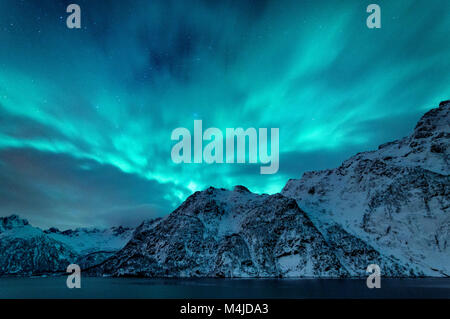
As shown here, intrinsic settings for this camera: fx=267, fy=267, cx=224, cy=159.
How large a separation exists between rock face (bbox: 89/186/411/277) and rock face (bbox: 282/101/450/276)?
12.5 m

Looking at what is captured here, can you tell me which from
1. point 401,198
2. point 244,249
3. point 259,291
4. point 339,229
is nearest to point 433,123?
point 401,198

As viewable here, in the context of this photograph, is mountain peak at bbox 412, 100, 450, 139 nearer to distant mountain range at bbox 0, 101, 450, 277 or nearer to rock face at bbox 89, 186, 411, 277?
distant mountain range at bbox 0, 101, 450, 277

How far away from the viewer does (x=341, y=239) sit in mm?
141750

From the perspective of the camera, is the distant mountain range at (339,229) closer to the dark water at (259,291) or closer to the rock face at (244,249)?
the rock face at (244,249)

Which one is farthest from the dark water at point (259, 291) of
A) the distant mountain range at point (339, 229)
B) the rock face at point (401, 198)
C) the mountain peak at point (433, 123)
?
the mountain peak at point (433, 123)

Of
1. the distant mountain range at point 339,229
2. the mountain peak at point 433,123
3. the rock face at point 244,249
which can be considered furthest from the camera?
the mountain peak at point 433,123

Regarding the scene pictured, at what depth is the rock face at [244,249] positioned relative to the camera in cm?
13175

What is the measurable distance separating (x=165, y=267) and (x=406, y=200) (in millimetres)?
140191

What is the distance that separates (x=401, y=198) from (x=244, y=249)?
293 feet

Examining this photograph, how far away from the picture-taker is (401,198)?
5645 inches

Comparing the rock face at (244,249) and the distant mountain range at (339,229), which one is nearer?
the distant mountain range at (339,229)

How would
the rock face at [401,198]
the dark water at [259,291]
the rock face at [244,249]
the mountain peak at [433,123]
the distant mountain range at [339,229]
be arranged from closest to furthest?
the dark water at [259,291] → the rock face at [401,198] → the distant mountain range at [339,229] → the rock face at [244,249] → the mountain peak at [433,123]

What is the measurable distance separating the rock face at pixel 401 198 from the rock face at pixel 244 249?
40.9ft

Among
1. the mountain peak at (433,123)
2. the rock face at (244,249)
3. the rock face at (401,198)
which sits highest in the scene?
the mountain peak at (433,123)
